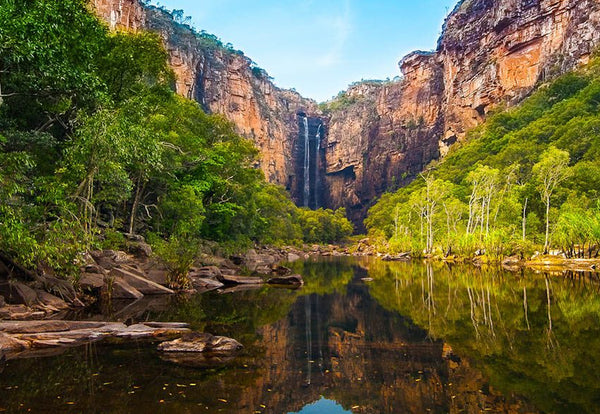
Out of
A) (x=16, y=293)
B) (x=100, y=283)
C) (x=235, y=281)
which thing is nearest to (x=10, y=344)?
(x=16, y=293)

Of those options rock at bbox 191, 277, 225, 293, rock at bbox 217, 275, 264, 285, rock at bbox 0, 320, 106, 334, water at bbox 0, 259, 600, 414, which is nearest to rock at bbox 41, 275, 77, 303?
water at bbox 0, 259, 600, 414

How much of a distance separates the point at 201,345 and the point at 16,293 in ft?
22.8

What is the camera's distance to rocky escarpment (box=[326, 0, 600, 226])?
248 ft

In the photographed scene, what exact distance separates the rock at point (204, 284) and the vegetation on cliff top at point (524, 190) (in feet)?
80.9

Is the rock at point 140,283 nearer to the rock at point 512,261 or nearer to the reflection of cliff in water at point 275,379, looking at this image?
the reflection of cliff in water at point 275,379

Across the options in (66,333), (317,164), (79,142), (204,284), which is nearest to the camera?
(66,333)

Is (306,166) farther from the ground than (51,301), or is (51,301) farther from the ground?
(306,166)

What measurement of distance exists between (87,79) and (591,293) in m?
20.4

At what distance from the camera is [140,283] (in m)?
16.3

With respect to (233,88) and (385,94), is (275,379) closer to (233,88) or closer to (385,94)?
(233,88)

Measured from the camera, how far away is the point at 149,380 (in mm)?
6258

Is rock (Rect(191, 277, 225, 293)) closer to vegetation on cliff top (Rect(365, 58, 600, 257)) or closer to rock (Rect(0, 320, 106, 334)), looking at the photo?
rock (Rect(0, 320, 106, 334))

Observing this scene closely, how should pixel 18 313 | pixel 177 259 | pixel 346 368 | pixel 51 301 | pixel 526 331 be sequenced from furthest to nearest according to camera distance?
pixel 177 259
pixel 51 301
pixel 18 313
pixel 526 331
pixel 346 368

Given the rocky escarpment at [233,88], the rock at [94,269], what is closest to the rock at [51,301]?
the rock at [94,269]
